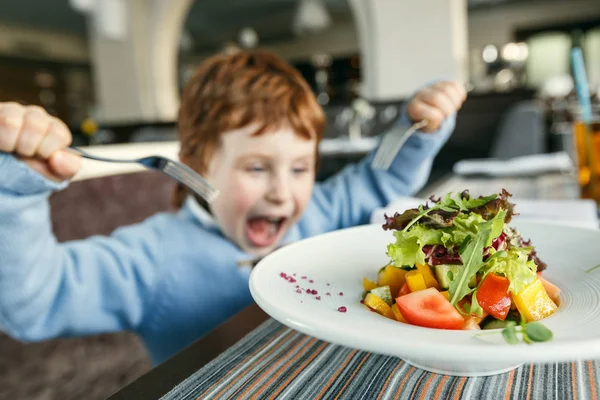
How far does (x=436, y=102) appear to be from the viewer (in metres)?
0.93

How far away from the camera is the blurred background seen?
152 centimetres

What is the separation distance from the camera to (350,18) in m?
13.5

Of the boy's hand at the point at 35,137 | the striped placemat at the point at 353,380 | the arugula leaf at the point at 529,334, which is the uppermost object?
the boy's hand at the point at 35,137

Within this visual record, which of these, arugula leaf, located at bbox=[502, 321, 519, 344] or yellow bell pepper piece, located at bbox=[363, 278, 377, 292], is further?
yellow bell pepper piece, located at bbox=[363, 278, 377, 292]

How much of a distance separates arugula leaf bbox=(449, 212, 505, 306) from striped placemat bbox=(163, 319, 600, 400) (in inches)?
2.9

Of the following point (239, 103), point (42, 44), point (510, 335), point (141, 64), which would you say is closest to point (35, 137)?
point (239, 103)

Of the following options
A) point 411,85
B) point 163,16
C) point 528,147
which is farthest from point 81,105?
point 528,147

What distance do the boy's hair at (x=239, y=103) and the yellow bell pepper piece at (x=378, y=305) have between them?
0.49m

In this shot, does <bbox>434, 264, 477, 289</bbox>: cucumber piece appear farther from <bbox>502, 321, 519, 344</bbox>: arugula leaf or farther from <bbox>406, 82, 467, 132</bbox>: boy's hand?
<bbox>406, 82, 467, 132</bbox>: boy's hand

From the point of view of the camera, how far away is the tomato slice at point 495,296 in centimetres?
44

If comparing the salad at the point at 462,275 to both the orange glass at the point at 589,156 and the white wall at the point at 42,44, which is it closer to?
the orange glass at the point at 589,156

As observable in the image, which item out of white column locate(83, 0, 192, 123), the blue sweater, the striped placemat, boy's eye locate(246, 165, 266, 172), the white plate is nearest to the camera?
the white plate

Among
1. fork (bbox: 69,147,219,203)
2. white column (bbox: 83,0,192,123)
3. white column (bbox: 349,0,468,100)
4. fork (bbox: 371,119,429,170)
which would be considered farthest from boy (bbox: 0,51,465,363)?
white column (bbox: 83,0,192,123)

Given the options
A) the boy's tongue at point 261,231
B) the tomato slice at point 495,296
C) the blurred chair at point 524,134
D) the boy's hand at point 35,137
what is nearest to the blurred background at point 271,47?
the blurred chair at point 524,134
